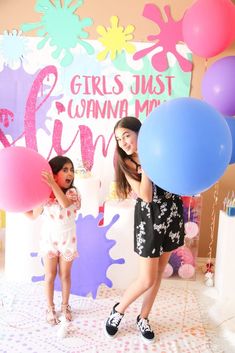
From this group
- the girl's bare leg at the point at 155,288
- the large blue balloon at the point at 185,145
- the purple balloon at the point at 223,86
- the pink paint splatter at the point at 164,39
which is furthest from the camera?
the pink paint splatter at the point at 164,39

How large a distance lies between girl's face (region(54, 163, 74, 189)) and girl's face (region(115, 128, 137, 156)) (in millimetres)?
338

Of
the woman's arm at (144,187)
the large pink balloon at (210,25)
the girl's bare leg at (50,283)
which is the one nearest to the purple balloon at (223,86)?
the large pink balloon at (210,25)

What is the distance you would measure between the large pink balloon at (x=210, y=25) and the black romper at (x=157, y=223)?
1.00m

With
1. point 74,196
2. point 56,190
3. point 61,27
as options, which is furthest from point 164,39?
point 56,190

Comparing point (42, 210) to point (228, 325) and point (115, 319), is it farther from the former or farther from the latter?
point (228, 325)

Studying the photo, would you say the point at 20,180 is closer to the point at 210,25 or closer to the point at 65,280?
the point at 65,280

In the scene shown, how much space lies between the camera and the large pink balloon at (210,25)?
218 centimetres

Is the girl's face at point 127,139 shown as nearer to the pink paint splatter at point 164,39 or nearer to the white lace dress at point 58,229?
the white lace dress at point 58,229

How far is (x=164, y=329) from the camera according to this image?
207 cm

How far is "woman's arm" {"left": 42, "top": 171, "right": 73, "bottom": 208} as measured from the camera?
1.75 m

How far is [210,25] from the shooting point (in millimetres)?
2205

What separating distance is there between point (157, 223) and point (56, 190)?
495mm

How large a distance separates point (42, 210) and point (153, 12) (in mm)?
1704

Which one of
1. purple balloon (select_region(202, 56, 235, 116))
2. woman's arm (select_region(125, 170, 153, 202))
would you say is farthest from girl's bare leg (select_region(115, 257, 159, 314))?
purple balloon (select_region(202, 56, 235, 116))
